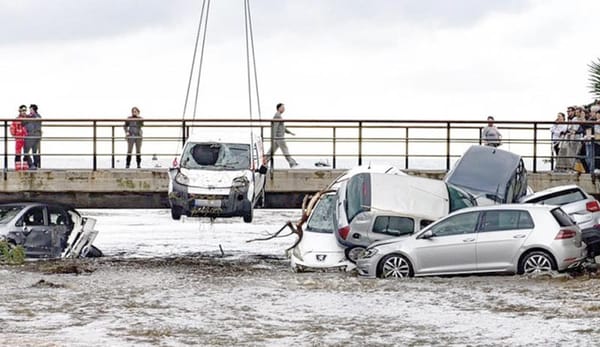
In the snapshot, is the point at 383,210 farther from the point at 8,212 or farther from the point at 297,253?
the point at 8,212

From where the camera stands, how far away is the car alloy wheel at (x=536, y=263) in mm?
23594

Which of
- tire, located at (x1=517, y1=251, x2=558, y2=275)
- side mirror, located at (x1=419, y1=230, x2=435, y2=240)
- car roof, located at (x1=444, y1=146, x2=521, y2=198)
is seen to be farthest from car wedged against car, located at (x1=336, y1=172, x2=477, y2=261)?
tire, located at (x1=517, y1=251, x2=558, y2=275)

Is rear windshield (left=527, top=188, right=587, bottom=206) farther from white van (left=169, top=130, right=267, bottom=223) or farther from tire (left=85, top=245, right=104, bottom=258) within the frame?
tire (left=85, top=245, right=104, bottom=258)

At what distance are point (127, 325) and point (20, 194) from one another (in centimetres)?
1415

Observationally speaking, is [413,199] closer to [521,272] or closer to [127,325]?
[521,272]

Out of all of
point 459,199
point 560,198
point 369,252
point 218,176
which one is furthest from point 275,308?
point 218,176

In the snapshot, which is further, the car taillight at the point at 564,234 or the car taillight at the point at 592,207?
the car taillight at the point at 592,207

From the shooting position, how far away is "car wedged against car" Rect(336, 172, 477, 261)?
25312mm

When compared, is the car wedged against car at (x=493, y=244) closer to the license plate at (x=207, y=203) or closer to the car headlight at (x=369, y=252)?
the car headlight at (x=369, y=252)

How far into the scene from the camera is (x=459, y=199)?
86.7 ft

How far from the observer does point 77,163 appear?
32.7m

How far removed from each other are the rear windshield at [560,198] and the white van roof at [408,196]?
6.28 feet

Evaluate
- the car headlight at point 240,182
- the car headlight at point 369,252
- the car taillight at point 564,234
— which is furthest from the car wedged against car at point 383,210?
the car headlight at point 240,182

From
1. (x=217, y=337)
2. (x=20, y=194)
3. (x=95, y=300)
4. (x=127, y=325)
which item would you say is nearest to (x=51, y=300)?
(x=95, y=300)
